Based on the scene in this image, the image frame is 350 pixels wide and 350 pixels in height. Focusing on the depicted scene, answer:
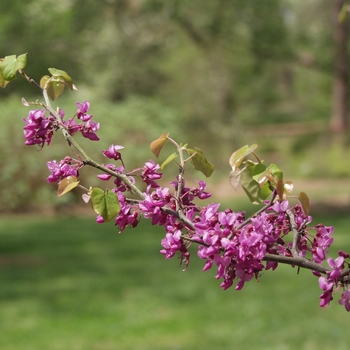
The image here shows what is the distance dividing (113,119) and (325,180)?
7534mm

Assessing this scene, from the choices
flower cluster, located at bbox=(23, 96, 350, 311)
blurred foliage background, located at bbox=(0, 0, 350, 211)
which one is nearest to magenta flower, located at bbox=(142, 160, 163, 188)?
flower cluster, located at bbox=(23, 96, 350, 311)

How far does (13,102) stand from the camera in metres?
14.2

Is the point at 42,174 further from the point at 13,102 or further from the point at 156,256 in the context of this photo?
the point at 156,256

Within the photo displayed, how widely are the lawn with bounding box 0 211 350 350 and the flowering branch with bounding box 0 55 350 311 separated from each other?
4740 millimetres

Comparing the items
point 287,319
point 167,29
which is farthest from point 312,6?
point 287,319

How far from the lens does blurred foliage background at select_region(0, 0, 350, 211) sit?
12.3 meters

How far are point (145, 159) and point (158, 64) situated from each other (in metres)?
11.1

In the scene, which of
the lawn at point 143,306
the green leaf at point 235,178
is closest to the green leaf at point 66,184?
the green leaf at point 235,178

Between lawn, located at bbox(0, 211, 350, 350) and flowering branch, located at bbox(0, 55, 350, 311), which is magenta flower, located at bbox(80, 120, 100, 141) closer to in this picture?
flowering branch, located at bbox(0, 55, 350, 311)

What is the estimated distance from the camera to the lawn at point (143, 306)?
5902 millimetres

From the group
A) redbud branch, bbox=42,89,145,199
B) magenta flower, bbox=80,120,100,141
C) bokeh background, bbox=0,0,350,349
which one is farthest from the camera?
bokeh background, bbox=0,0,350,349

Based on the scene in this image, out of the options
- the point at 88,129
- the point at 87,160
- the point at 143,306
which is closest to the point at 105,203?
the point at 87,160

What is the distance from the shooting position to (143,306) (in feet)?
23.5

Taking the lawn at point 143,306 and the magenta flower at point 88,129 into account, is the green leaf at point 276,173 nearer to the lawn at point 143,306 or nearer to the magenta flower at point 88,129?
the magenta flower at point 88,129
